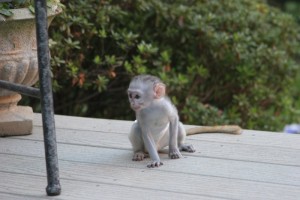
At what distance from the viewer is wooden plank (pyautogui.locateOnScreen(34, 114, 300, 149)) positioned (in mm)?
4086

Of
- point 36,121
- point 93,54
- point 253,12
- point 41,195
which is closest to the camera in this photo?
point 41,195

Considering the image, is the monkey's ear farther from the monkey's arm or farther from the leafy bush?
the leafy bush

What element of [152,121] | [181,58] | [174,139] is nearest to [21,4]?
[152,121]

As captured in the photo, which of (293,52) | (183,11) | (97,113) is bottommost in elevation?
(97,113)

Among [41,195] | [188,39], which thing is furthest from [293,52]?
[41,195]

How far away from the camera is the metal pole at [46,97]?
3.08m

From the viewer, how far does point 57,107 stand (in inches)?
222

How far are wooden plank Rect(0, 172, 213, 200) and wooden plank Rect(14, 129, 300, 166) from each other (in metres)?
0.67

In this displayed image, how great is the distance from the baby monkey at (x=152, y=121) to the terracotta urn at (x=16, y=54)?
722 millimetres

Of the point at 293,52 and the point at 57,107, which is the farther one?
the point at 293,52

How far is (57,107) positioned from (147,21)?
37.7 inches

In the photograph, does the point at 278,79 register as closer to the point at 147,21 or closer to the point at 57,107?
the point at 147,21

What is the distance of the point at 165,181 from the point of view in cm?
337

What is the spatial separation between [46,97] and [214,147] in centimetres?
119
